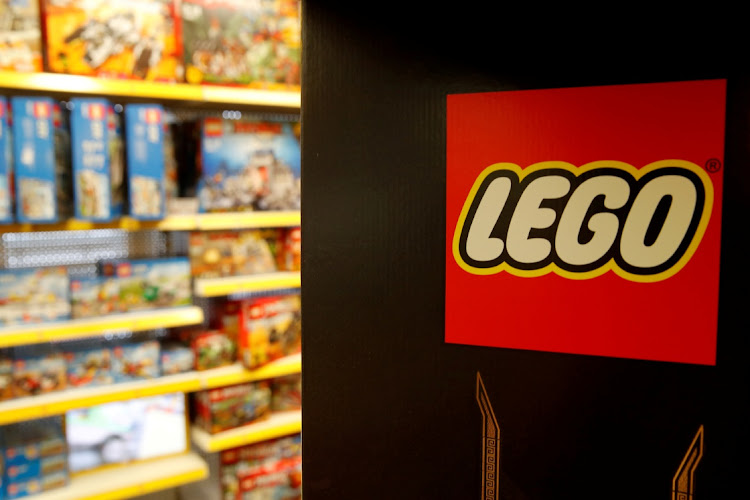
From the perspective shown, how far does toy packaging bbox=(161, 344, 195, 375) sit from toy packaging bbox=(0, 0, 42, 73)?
118cm

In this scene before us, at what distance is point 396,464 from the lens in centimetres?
70

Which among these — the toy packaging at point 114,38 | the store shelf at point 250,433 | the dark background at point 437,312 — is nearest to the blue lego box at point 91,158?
the toy packaging at point 114,38

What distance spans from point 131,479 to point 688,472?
2.37 metres

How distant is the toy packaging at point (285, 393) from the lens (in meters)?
2.92

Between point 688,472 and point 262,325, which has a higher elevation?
point 688,472

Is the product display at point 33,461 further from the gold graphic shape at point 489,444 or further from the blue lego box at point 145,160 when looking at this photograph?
the gold graphic shape at point 489,444

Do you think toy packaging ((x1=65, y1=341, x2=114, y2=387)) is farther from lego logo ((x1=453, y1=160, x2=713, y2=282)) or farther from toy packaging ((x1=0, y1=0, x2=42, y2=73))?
lego logo ((x1=453, y1=160, x2=713, y2=282))

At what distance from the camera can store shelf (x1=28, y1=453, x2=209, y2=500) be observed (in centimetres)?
235

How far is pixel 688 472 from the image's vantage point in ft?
1.94

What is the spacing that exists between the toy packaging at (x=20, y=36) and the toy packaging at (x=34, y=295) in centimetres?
71

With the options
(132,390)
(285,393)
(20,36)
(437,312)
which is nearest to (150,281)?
(132,390)

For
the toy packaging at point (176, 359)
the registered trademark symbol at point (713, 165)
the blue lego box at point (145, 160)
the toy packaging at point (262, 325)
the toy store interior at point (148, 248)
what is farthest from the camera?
the toy packaging at point (262, 325)

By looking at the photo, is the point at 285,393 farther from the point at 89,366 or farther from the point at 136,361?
the point at 89,366

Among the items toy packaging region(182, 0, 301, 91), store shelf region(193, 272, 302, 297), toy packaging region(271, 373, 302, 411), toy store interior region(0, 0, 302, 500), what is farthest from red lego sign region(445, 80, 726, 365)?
toy packaging region(271, 373, 302, 411)
